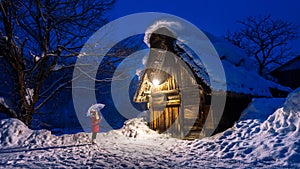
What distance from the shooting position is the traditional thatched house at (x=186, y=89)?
385 inches

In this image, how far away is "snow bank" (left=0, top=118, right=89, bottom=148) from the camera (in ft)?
26.9

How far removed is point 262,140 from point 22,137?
8960 millimetres

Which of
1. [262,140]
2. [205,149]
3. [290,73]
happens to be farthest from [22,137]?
[290,73]

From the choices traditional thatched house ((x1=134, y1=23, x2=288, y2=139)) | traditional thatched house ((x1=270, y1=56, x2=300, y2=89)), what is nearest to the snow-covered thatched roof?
traditional thatched house ((x1=134, y1=23, x2=288, y2=139))

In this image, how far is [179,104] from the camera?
11.8 metres

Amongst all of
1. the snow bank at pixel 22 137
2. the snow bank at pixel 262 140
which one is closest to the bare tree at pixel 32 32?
the snow bank at pixel 22 137

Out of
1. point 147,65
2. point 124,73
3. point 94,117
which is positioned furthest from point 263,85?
point 94,117

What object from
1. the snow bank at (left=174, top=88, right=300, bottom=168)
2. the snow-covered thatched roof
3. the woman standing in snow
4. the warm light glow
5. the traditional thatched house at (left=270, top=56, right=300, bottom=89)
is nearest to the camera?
the snow bank at (left=174, top=88, right=300, bottom=168)

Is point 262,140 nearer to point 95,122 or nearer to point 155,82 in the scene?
point 95,122

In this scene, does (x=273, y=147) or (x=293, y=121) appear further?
(x=293, y=121)

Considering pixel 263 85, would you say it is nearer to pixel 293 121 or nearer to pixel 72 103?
pixel 293 121

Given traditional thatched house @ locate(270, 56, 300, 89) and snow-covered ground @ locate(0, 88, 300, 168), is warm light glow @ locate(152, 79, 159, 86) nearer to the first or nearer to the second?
snow-covered ground @ locate(0, 88, 300, 168)

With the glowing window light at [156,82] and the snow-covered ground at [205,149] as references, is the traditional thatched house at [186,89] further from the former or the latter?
the snow-covered ground at [205,149]

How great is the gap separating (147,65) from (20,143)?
24.9ft
